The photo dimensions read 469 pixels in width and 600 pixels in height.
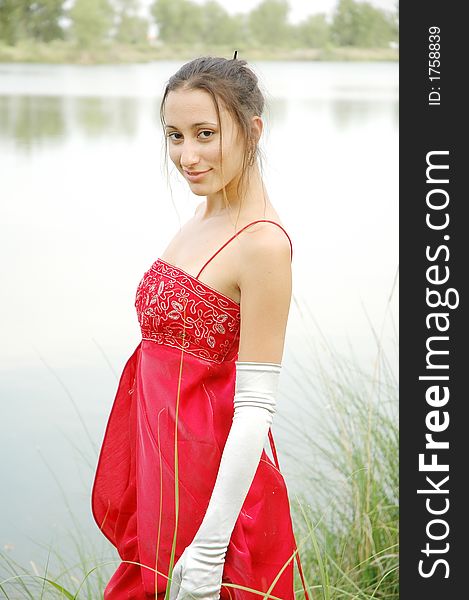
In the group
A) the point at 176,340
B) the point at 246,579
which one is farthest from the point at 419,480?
the point at 176,340

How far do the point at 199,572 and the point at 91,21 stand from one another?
9.16 feet

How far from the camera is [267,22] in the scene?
3693mm

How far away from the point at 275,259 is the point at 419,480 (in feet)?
2.53

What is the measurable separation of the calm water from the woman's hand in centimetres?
140

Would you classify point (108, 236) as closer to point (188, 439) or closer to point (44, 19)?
point (44, 19)

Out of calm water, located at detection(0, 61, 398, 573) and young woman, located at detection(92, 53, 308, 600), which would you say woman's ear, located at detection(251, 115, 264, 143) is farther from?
calm water, located at detection(0, 61, 398, 573)

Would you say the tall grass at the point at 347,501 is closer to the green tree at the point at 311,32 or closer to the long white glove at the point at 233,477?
the long white glove at the point at 233,477

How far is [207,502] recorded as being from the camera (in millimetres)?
1303

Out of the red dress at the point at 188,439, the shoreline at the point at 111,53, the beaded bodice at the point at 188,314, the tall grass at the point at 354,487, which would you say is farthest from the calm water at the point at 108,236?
the beaded bodice at the point at 188,314

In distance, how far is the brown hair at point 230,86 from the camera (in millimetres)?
1261

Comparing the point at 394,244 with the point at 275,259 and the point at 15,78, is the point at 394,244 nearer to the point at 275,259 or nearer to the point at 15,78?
the point at 15,78

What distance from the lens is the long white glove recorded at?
1.21 meters

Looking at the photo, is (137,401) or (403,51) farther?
(403,51)

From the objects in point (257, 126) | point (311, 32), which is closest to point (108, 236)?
point (311, 32)
